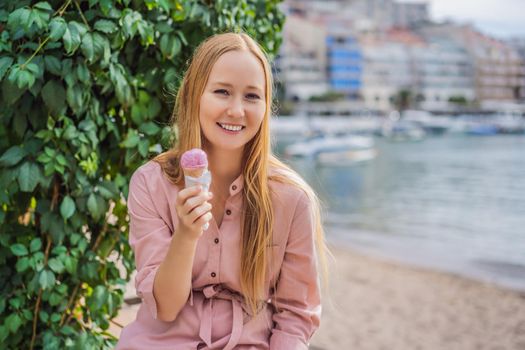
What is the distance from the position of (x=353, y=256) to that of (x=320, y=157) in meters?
29.3

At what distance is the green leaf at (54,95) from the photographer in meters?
1.91

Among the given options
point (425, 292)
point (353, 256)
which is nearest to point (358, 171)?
point (353, 256)

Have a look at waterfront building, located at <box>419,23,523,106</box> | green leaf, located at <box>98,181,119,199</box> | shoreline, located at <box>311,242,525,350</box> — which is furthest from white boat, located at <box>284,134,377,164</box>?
waterfront building, located at <box>419,23,523,106</box>

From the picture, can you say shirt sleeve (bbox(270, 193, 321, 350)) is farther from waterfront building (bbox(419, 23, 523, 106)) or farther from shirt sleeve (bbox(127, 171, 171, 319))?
waterfront building (bbox(419, 23, 523, 106))

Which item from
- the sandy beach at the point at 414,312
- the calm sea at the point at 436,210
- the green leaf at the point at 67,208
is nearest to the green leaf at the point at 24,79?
the green leaf at the point at 67,208

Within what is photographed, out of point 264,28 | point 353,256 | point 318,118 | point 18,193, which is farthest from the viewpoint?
point 318,118

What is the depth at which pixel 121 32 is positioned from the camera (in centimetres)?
198

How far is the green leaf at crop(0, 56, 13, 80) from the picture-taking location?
1.83 metres

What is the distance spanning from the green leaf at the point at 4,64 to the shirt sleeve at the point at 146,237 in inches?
21.2

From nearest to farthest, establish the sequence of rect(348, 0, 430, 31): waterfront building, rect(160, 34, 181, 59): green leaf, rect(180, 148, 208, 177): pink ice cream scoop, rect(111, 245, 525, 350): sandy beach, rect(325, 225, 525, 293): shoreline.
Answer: rect(180, 148, 208, 177): pink ice cream scoop < rect(160, 34, 181, 59): green leaf < rect(111, 245, 525, 350): sandy beach < rect(325, 225, 525, 293): shoreline < rect(348, 0, 430, 31): waterfront building

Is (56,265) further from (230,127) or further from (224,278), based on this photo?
(230,127)

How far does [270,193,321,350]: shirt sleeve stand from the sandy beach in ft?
10.1

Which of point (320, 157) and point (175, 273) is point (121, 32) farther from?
point (320, 157)

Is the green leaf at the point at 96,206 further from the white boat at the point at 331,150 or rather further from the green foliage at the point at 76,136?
the white boat at the point at 331,150
